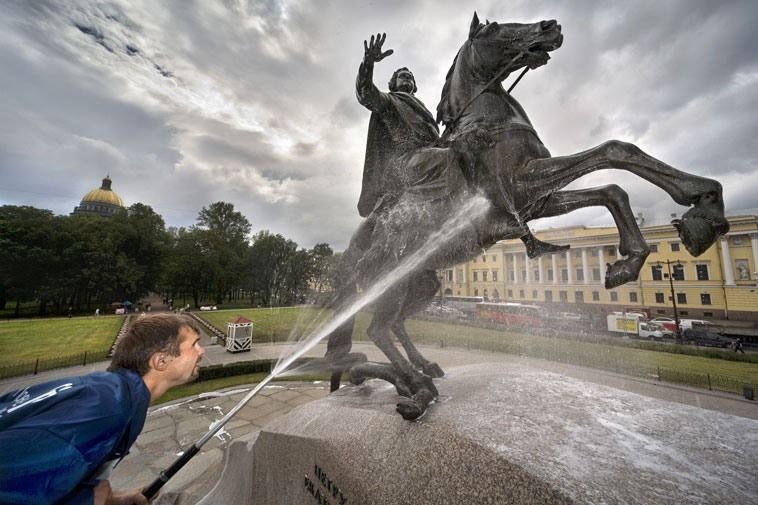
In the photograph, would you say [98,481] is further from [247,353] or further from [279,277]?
[279,277]

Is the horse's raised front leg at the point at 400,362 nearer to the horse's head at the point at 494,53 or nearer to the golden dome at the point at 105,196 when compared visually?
the horse's head at the point at 494,53

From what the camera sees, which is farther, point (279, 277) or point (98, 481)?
point (279, 277)

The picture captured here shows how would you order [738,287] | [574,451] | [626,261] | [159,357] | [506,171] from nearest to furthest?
[159,357] < [574,451] < [626,261] < [506,171] < [738,287]

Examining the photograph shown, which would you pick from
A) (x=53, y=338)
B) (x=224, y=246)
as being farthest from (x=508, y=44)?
(x=224, y=246)

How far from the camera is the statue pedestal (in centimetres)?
184

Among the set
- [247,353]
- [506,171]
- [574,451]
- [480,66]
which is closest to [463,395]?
[574,451]


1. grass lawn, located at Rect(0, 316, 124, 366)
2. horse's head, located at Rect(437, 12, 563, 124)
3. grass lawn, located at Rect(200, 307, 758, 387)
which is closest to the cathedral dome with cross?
grass lawn, located at Rect(0, 316, 124, 366)

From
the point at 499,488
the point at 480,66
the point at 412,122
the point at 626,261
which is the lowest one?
the point at 499,488

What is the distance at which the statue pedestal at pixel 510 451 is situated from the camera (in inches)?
72.6

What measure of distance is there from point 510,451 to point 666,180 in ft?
8.43

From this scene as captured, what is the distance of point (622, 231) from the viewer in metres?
2.93

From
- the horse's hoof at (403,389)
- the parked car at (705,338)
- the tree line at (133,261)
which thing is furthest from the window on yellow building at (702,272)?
the horse's hoof at (403,389)

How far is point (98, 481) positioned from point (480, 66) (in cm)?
477

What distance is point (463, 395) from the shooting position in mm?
3447
